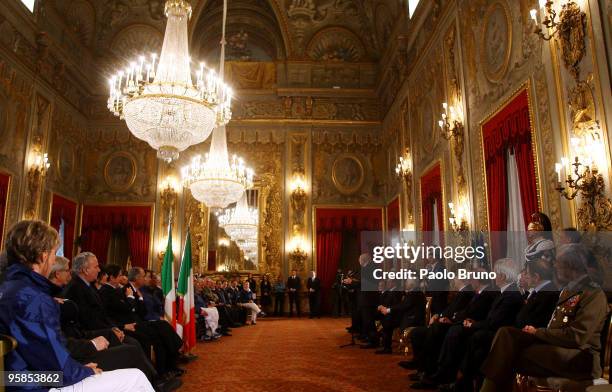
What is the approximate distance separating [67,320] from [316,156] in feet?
39.0

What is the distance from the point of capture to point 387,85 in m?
14.1

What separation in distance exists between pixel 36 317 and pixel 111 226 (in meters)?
13.1

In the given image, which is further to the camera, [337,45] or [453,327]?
[337,45]

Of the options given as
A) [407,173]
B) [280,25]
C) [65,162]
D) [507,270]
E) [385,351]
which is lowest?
[385,351]

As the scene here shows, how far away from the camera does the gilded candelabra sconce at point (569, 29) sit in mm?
4938

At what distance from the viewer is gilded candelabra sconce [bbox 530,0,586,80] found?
4938 mm

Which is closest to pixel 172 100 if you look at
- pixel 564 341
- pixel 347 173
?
pixel 564 341

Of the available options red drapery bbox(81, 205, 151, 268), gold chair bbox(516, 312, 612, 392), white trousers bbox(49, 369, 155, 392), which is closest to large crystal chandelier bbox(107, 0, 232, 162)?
white trousers bbox(49, 369, 155, 392)

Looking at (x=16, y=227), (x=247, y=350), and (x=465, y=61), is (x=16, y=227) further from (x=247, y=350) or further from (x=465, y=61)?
(x=465, y=61)

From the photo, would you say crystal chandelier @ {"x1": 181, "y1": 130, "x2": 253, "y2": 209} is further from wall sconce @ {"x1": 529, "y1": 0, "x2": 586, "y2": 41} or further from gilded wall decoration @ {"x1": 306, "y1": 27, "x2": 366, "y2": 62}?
gilded wall decoration @ {"x1": 306, "y1": 27, "x2": 366, "y2": 62}

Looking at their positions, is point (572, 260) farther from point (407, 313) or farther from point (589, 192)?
point (407, 313)

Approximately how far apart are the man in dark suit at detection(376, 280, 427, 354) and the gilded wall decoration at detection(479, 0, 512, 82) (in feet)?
11.3

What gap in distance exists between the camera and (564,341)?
3154 millimetres

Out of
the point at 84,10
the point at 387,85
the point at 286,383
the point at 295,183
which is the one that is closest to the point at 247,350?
the point at 286,383
